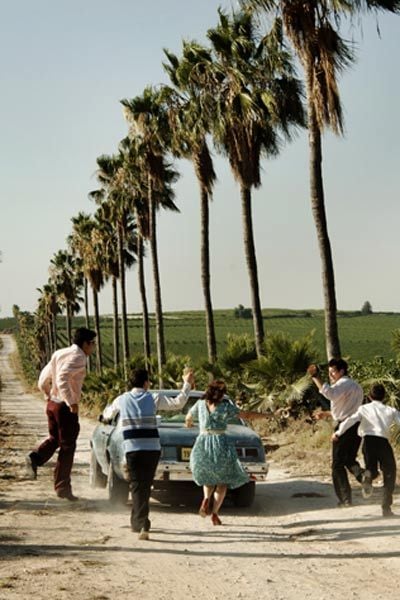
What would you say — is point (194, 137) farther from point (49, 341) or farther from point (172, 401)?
point (49, 341)

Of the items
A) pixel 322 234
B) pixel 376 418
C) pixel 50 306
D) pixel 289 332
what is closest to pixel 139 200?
pixel 322 234

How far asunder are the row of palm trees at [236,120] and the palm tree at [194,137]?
3cm

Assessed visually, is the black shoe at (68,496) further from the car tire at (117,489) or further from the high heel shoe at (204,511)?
the high heel shoe at (204,511)

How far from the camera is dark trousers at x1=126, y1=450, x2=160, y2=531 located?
34.7 feet

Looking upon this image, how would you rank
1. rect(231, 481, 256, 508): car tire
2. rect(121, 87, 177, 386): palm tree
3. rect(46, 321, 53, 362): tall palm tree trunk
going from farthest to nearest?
rect(46, 321, 53, 362): tall palm tree trunk
rect(121, 87, 177, 386): palm tree
rect(231, 481, 256, 508): car tire

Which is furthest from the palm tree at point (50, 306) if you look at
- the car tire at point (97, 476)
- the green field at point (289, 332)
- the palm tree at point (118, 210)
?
the car tire at point (97, 476)

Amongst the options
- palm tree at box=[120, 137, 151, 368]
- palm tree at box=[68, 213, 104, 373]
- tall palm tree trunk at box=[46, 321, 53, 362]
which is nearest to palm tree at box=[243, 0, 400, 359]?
palm tree at box=[120, 137, 151, 368]

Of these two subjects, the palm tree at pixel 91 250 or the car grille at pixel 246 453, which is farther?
the palm tree at pixel 91 250

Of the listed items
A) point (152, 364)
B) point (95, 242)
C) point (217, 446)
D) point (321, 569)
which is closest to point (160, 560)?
point (321, 569)

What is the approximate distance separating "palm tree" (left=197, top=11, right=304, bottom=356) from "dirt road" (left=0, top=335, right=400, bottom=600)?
15077 millimetres

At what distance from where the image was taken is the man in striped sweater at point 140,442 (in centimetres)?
1065

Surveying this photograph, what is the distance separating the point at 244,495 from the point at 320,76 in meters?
11.1

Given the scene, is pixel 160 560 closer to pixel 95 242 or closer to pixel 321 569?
pixel 321 569

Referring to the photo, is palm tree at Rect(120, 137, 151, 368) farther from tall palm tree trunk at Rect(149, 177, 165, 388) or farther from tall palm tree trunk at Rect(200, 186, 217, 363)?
tall palm tree trunk at Rect(200, 186, 217, 363)
